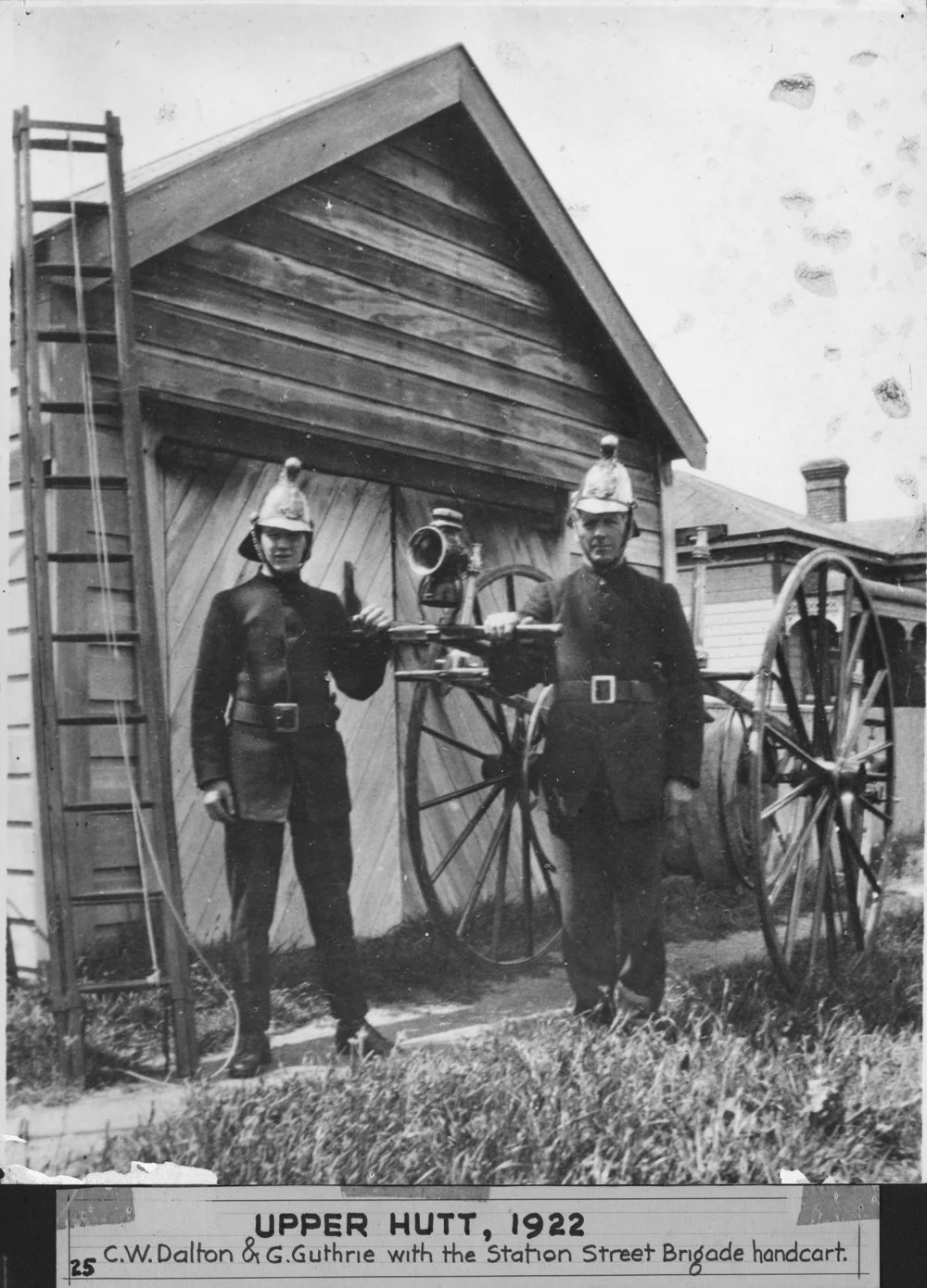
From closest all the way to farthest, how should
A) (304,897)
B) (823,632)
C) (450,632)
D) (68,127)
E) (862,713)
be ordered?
(68,127)
(304,897)
(450,632)
(823,632)
(862,713)

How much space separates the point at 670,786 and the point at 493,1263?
152 cm

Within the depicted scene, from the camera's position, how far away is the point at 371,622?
3721 millimetres

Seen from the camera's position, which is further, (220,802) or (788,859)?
(788,859)

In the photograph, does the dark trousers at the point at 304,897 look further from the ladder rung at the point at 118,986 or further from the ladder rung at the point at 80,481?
the ladder rung at the point at 80,481

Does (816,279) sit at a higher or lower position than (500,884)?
higher

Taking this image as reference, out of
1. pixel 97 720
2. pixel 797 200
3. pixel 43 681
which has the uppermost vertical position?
pixel 797 200

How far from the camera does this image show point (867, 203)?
3.95m

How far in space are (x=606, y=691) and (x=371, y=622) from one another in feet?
2.55

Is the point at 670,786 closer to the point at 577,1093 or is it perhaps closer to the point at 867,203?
the point at 577,1093

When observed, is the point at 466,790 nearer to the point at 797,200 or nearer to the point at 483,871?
the point at 483,871

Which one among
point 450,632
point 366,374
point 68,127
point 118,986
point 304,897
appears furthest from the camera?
point 366,374

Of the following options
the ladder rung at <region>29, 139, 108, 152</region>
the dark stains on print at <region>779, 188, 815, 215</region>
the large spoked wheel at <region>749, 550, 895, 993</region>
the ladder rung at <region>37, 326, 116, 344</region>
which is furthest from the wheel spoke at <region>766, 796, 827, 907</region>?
the ladder rung at <region>29, 139, 108, 152</region>

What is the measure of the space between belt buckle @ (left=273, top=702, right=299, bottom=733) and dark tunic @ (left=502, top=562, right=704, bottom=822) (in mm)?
752

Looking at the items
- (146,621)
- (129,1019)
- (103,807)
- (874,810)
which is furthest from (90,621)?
(874,810)
